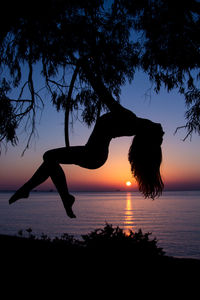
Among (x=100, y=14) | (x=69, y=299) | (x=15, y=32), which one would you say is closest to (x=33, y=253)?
(x=69, y=299)

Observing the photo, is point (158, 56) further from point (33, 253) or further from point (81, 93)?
point (33, 253)

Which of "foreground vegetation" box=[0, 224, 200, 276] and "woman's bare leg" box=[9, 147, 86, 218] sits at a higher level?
"woman's bare leg" box=[9, 147, 86, 218]

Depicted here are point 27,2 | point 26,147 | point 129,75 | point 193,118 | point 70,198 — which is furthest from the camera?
point 129,75

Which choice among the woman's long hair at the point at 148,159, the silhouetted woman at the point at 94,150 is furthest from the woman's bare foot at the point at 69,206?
the woman's long hair at the point at 148,159

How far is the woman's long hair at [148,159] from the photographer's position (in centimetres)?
216

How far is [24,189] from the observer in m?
1.98

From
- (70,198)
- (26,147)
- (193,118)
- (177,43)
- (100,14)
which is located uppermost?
(100,14)

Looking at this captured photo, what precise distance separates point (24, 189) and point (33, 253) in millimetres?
1547

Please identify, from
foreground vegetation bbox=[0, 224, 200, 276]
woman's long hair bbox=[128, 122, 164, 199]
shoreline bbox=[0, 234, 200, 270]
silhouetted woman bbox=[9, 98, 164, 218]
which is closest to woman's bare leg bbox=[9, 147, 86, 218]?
silhouetted woman bbox=[9, 98, 164, 218]

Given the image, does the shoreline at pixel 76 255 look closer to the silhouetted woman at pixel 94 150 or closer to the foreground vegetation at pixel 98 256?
the foreground vegetation at pixel 98 256

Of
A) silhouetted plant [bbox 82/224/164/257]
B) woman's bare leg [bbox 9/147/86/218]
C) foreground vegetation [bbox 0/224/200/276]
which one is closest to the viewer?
woman's bare leg [bbox 9/147/86/218]

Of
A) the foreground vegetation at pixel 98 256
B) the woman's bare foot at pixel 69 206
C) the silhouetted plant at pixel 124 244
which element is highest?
the woman's bare foot at pixel 69 206

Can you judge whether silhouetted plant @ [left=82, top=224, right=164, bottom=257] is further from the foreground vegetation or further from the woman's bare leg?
the woman's bare leg

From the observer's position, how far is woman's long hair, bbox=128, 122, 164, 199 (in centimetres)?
216
